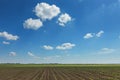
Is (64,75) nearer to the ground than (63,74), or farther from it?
nearer to the ground

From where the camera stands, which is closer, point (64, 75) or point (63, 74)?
point (64, 75)

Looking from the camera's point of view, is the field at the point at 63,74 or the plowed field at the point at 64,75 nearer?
the plowed field at the point at 64,75

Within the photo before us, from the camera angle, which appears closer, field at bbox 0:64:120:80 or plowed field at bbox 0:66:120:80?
plowed field at bbox 0:66:120:80
